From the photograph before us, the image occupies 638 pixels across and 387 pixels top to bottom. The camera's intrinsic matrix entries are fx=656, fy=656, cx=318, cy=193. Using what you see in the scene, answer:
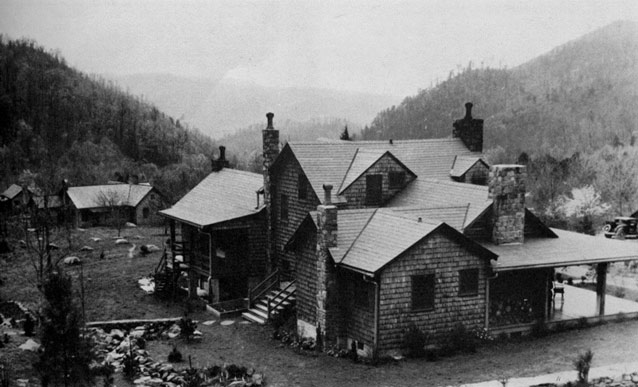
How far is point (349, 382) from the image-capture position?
62.6 ft

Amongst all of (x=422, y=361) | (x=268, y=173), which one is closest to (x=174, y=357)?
(x=422, y=361)

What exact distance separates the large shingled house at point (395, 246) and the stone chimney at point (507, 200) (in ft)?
0.13

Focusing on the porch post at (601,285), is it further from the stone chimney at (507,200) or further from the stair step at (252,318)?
the stair step at (252,318)

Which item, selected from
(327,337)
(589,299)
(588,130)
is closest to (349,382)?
(327,337)

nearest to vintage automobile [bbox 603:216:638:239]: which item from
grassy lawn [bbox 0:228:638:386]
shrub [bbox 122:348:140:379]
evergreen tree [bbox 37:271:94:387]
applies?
grassy lawn [bbox 0:228:638:386]

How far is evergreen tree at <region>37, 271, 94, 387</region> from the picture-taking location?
15.0 m

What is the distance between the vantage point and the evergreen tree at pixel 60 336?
49.3 ft

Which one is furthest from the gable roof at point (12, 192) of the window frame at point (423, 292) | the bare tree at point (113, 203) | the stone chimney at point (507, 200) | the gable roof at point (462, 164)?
the window frame at point (423, 292)

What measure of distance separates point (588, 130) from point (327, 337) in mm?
102096

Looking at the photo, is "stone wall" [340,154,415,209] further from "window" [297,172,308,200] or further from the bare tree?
the bare tree

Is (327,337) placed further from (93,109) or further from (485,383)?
(93,109)

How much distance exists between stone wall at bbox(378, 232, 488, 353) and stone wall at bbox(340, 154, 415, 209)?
21.5 feet

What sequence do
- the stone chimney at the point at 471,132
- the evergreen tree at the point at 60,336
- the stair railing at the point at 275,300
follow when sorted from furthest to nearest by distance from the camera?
the stone chimney at the point at 471,132 < the stair railing at the point at 275,300 < the evergreen tree at the point at 60,336

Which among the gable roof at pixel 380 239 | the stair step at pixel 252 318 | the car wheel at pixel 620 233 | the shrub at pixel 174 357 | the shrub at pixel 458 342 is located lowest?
the stair step at pixel 252 318
